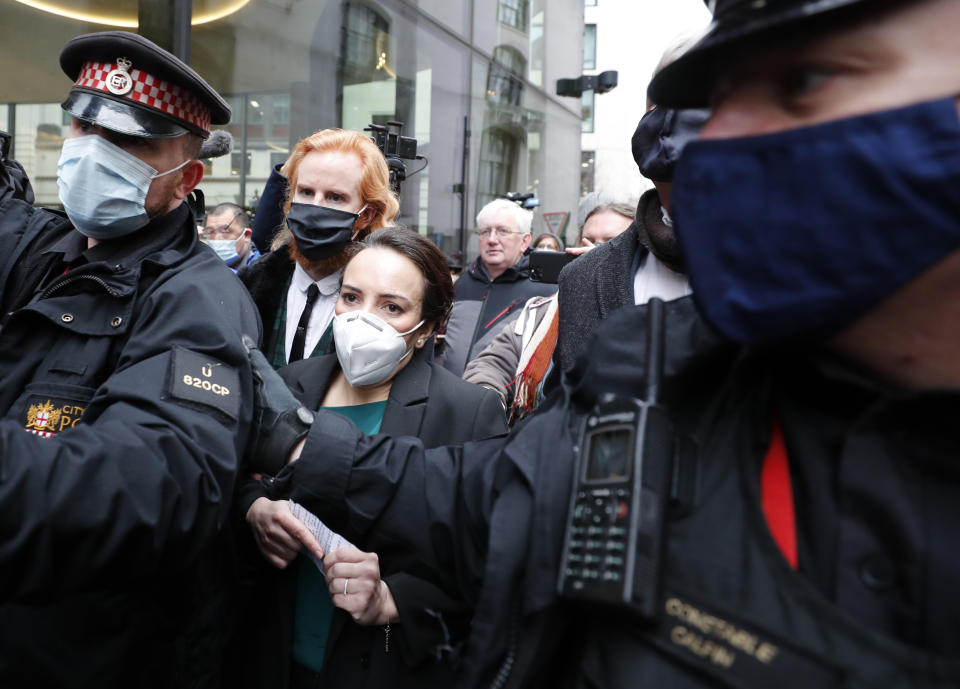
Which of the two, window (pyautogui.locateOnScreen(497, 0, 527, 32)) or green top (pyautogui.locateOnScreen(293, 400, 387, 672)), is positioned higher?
window (pyautogui.locateOnScreen(497, 0, 527, 32))

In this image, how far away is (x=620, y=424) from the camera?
99 centimetres

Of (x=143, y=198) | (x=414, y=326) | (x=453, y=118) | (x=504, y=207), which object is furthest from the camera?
(x=453, y=118)

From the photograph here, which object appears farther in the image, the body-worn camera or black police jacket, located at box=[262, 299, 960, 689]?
the body-worn camera

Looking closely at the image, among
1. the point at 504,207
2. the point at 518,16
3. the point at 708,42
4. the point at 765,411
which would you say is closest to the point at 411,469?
the point at 765,411

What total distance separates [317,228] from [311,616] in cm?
153

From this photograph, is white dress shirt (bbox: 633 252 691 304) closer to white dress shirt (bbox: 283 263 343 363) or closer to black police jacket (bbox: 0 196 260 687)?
black police jacket (bbox: 0 196 260 687)

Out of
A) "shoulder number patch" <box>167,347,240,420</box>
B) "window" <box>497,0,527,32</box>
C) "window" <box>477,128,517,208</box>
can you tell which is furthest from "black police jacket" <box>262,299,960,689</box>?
"window" <box>497,0,527,32</box>

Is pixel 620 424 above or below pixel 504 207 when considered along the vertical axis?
below

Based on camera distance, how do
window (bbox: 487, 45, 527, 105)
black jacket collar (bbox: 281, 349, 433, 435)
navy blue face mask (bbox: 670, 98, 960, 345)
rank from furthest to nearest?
window (bbox: 487, 45, 527, 105), black jacket collar (bbox: 281, 349, 433, 435), navy blue face mask (bbox: 670, 98, 960, 345)

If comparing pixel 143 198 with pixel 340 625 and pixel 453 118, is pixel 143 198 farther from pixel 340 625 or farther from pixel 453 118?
pixel 453 118

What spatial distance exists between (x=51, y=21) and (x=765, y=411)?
7600 mm

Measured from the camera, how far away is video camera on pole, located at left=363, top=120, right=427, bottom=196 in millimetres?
4212

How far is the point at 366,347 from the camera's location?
89.7 inches

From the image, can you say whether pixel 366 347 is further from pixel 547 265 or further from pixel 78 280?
pixel 547 265
